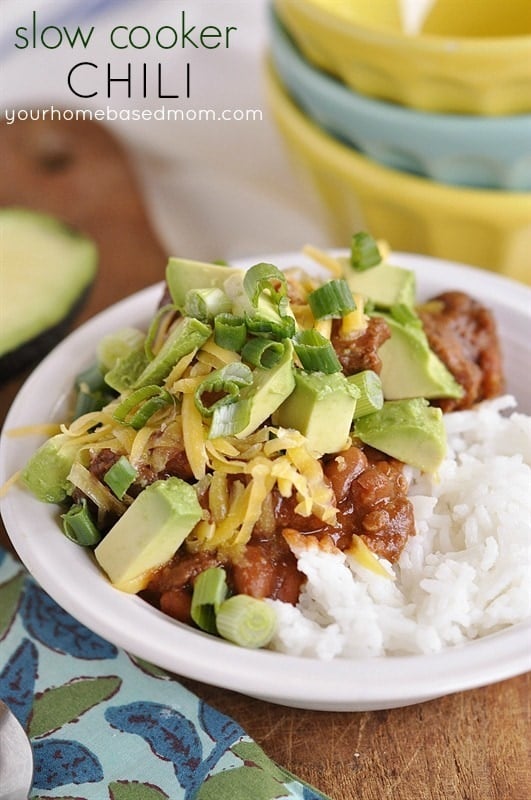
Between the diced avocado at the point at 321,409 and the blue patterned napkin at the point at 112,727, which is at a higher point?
the diced avocado at the point at 321,409

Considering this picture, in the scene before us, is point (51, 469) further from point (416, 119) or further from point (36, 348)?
point (416, 119)

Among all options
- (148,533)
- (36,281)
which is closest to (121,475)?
(148,533)

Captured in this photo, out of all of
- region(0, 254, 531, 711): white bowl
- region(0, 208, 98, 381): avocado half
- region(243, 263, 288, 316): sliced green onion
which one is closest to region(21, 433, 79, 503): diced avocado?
region(0, 254, 531, 711): white bowl

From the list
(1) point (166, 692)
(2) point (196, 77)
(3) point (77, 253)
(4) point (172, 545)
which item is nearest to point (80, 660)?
(1) point (166, 692)

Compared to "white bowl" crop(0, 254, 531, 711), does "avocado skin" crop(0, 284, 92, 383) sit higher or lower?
lower

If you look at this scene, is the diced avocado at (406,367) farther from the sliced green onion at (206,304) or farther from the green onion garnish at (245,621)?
the green onion garnish at (245,621)

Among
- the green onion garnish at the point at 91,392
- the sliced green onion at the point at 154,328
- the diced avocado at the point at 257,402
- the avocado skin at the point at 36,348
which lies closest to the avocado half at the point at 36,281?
the avocado skin at the point at 36,348

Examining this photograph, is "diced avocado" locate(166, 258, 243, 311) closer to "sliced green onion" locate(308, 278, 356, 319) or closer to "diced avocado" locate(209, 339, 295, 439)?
"sliced green onion" locate(308, 278, 356, 319)
